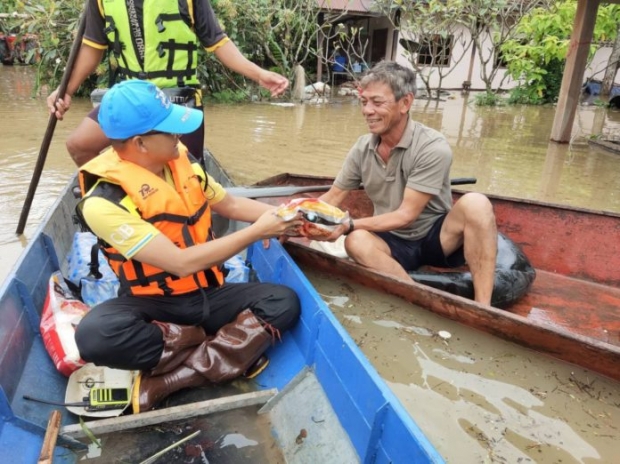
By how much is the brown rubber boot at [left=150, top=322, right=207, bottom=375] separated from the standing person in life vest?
62.2 inches

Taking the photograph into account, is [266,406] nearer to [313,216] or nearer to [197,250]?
[197,250]

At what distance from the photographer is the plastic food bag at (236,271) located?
117 inches

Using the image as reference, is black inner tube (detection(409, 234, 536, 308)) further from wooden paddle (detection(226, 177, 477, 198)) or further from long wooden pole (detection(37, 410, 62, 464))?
long wooden pole (detection(37, 410, 62, 464))

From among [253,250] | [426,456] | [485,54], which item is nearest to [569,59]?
[253,250]

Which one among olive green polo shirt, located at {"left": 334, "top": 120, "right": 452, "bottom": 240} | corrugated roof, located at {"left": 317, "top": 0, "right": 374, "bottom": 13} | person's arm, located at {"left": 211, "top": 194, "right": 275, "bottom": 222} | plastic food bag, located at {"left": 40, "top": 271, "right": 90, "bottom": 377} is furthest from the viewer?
corrugated roof, located at {"left": 317, "top": 0, "right": 374, "bottom": 13}

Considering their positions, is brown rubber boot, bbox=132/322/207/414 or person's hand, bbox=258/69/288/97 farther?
person's hand, bbox=258/69/288/97

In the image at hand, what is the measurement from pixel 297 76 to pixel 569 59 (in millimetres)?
7271

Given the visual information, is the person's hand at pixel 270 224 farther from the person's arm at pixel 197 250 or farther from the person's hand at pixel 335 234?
the person's hand at pixel 335 234

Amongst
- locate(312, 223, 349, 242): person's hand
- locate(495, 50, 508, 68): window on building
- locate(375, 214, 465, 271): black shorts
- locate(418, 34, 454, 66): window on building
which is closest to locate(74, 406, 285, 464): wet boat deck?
locate(312, 223, 349, 242): person's hand

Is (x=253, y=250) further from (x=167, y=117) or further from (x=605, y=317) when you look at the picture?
(x=605, y=317)

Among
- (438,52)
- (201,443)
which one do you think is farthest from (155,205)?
(438,52)

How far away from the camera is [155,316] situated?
7.14 ft

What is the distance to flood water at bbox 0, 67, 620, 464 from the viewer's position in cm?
214

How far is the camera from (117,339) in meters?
1.95
